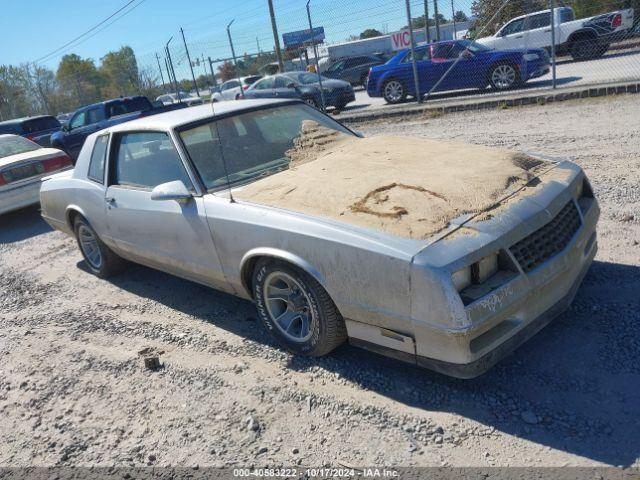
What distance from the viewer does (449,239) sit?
274cm

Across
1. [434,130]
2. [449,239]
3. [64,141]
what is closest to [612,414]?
[449,239]

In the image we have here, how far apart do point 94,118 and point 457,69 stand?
9058 millimetres

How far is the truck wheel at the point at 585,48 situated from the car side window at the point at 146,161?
15.3m

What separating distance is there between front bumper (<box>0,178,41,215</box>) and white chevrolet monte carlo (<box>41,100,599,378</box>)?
4505mm

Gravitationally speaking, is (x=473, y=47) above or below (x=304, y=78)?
above

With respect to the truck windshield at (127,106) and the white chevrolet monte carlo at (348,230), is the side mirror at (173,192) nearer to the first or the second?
the white chevrolet monte carlo at (348,230)

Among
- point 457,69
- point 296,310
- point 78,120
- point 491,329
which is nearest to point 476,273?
point 491,329

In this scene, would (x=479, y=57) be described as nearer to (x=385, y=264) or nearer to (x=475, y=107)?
(x=475, y=107)

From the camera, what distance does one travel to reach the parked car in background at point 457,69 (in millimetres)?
13266

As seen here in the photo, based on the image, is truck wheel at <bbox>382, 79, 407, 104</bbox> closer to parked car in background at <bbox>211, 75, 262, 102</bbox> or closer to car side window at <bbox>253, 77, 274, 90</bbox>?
car side window at <bbox>253, 77, 274, 90</bbox>

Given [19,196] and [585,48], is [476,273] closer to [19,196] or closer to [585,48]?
[19,196]

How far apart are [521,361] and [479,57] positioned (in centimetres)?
1193

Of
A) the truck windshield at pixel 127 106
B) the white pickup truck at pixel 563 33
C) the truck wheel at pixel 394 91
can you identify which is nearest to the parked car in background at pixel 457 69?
the truck wheel at pixel 394 91

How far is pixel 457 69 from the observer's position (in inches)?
548
